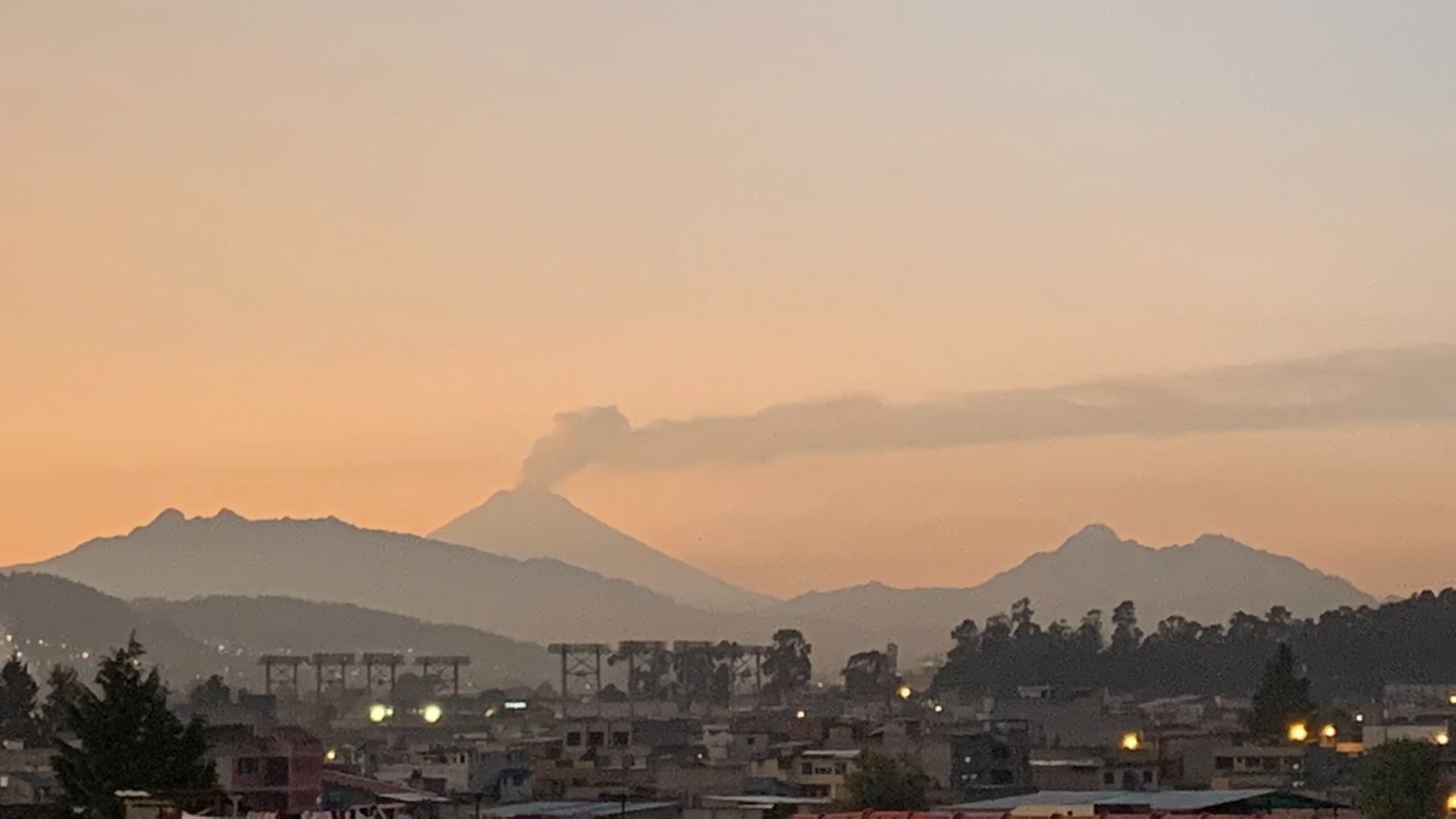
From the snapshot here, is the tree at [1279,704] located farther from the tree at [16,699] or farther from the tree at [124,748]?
the tree at [124,748]

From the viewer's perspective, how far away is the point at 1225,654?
602ft

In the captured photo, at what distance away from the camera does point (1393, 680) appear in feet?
567

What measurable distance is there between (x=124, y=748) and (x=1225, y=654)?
488 feet

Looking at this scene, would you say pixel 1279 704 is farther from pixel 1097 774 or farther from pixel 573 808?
pixel 573 808

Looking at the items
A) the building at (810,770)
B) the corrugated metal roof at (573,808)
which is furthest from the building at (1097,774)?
the corrugated metal roof at (573,808)

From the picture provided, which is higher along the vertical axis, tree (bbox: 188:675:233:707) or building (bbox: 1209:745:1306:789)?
tree (bbox: 188:675:233:707)

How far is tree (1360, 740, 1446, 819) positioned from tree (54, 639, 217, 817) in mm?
31252

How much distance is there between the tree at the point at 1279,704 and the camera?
97.1 metres

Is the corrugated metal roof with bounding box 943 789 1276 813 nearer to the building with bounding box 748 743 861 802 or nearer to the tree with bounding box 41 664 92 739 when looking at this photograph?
the building with bounding box 748 743 861 802

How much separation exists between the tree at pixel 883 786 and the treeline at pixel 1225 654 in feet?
321

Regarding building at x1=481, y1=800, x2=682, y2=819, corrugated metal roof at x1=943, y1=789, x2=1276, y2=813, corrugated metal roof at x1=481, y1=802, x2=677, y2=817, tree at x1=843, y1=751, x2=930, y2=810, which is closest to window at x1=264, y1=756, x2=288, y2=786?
building at x1=481, y1=800, x2=682, y2=819

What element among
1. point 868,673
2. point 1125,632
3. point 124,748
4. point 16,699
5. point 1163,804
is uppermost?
point 1125,632

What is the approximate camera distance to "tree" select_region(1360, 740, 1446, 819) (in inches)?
2467

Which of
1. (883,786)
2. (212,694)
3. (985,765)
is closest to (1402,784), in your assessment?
(883,786)
